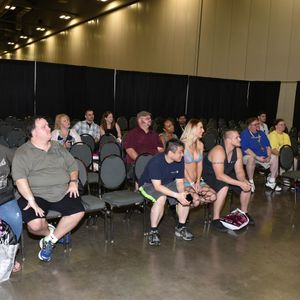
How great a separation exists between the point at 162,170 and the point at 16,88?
7211mm

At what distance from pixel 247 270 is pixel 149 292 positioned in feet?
3.43

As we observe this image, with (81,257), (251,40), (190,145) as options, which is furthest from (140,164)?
(251,40)

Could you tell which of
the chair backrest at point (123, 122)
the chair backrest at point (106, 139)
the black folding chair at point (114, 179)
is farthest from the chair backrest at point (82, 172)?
the chair backrest at point (123, 122)

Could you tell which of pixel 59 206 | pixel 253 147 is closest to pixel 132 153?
pixel 59 206

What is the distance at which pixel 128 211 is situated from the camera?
516cm

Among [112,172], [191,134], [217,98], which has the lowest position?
[112,172]

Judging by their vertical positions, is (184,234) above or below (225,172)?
below

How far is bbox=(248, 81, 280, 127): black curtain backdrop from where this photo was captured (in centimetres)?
1200

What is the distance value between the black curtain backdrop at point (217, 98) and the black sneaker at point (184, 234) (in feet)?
27.6

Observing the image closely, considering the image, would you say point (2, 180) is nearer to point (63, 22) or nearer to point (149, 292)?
point (149, 292)

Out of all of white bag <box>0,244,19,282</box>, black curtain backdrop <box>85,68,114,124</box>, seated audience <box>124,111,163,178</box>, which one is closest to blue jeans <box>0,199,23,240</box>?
white bag <box>0,244,19,282</box>

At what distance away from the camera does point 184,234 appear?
14.1ft

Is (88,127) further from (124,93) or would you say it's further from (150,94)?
(150,94)

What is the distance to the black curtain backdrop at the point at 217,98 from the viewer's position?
12430 mm
